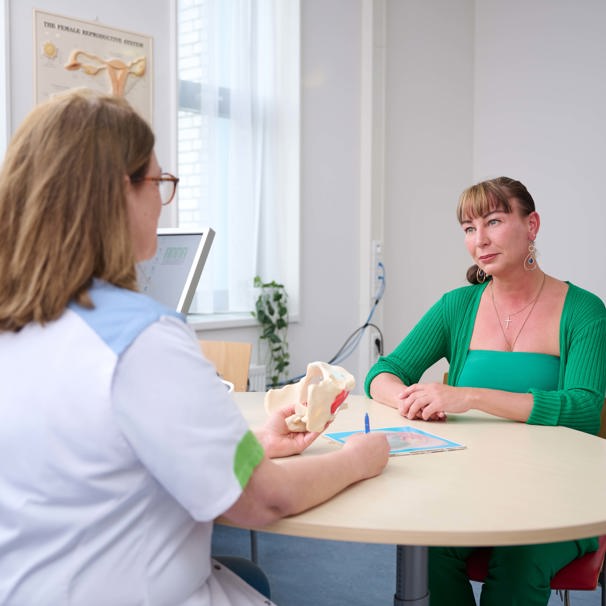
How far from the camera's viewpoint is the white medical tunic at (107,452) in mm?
913

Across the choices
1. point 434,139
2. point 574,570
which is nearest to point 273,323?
point 434,139

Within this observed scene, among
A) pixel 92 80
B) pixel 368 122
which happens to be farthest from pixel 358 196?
pixel 92 80

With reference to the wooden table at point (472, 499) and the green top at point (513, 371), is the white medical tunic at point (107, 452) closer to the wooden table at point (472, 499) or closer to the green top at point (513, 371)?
the wooden table at point (472, 499)

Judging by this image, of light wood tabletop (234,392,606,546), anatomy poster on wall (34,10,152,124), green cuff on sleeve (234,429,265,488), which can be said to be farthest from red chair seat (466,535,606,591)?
anatomy poster on wall (34,10,152,124)

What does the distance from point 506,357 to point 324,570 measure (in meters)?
1.33

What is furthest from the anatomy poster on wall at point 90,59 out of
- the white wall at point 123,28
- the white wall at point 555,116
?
the white wall at point 555,116

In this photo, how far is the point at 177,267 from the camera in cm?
207

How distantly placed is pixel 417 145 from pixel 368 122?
55 centimetres

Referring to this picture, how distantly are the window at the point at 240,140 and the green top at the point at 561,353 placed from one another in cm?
187

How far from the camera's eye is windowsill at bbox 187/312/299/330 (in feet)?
12.4

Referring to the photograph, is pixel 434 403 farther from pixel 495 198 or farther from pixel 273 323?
pixel 273 323

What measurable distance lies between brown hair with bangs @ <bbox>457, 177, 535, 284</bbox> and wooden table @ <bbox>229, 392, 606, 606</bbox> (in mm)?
718

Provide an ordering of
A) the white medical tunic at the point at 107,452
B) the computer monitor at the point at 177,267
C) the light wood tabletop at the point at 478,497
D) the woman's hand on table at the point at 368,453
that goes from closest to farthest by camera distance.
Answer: the white medical tunic at the point at 107,452 < the light wood tabletop at the point at 478,497 < the woman's hand on table at the point at 368,453 < the computer monitor at the point at 177,267

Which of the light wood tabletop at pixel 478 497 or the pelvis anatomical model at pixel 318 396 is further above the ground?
the pelvis anatomical model at pixel 318 396
